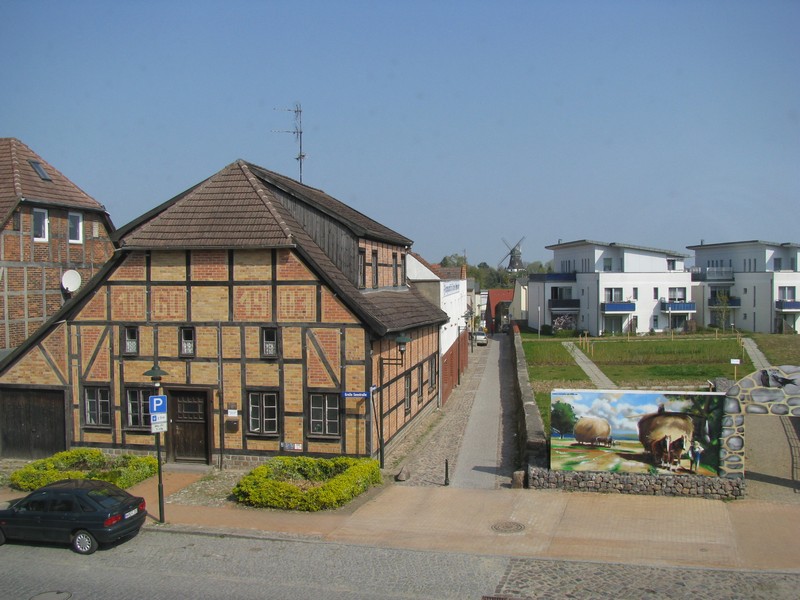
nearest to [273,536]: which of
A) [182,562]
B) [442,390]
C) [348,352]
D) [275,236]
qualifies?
[182,562]

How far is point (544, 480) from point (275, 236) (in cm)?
947

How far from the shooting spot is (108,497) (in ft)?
48.3

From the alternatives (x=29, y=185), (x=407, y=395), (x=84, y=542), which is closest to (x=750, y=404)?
(x=407, y=395)

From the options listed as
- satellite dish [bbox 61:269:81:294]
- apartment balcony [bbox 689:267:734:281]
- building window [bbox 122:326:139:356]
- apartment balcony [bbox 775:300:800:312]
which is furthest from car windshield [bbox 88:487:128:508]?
apartment balcony [bbox 689:267:734:281]

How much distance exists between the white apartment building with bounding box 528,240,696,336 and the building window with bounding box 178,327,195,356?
163ft

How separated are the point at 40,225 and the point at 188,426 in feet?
32.4

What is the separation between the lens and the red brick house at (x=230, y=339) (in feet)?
65.1

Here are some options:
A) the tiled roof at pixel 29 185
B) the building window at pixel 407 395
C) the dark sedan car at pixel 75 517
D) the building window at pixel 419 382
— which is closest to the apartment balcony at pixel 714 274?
the building window at pixel 419 382

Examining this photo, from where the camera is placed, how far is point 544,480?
17.9 m

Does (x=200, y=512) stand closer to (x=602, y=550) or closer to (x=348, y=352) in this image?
(x=348, y=352)

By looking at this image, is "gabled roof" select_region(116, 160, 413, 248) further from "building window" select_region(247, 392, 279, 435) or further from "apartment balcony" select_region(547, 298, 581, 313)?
"apartment balcony" select_region(547, 298, 581, 313)

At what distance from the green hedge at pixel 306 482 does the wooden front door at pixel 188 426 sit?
96.7 inches

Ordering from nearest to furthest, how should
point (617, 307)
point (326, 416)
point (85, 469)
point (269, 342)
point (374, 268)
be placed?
point (326, 416), point (85, 469), point (269, 342), point (374, 268), point (617, 307)

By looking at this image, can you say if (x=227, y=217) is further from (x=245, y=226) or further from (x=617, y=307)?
(x=617, y=307)
